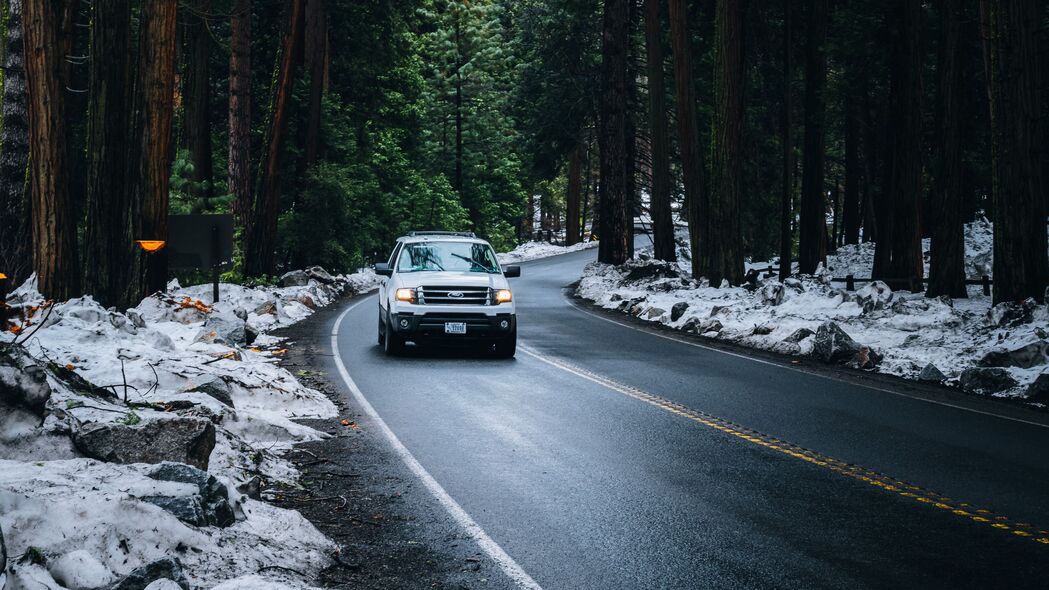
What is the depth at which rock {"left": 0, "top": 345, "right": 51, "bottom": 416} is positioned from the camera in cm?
705

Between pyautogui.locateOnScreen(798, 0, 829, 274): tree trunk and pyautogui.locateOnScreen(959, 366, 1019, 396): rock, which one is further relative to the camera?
pyautogui.locateOnScreen(798, 0, 829, 274): tree trunk

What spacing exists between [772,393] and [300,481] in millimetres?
7496

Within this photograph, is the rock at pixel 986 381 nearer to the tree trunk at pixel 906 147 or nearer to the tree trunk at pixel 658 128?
the tree trunk at pixel 906 147

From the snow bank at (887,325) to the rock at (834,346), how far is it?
0.13 metres

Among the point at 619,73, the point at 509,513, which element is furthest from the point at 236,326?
the point at 619,73

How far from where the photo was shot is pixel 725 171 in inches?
1137

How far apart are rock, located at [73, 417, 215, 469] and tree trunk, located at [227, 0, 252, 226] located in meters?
24.3

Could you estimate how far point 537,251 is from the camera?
7056cm

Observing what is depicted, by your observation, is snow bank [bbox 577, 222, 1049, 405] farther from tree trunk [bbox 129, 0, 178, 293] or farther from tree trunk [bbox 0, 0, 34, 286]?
tree trunk [bbox 0, 0, 34, 286]

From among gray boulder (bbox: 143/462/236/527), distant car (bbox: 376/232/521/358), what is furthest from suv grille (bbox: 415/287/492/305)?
gray boulder (bbox: 143/462/236/527)

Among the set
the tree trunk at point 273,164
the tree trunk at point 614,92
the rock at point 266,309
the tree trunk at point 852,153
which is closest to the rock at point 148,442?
the rock at point 266,309

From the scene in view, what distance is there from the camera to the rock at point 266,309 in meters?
24.2

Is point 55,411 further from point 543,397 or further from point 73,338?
point 543,397

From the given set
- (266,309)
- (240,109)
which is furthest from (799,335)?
(240,109)
